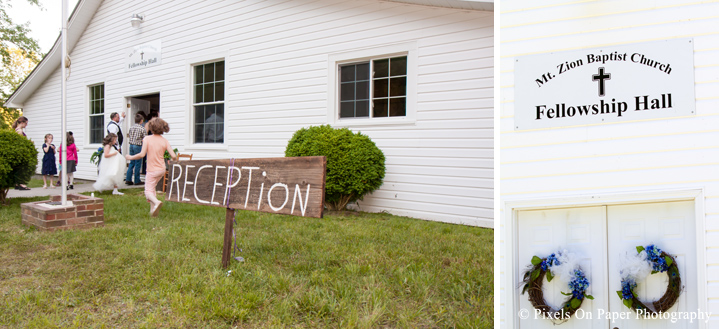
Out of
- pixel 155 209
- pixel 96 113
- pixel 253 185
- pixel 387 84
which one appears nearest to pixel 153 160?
pixel 155 209

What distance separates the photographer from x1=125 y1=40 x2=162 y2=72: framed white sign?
1048 centimetres

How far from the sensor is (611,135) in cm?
221

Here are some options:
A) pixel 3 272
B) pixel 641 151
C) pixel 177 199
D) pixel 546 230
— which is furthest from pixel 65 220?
pixel 641 151

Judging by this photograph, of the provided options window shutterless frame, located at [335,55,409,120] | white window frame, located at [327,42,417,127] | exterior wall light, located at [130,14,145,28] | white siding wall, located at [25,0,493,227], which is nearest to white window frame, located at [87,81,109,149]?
white siding wall, located at [25,0,493,227]

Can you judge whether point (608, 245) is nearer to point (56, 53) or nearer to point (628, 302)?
point (628, 302)

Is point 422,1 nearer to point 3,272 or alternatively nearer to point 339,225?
point 339,225

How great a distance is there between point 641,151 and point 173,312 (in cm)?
278

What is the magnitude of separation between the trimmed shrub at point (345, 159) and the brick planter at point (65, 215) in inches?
103

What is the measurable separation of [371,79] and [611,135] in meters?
5.02

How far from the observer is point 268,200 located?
11.2 feet

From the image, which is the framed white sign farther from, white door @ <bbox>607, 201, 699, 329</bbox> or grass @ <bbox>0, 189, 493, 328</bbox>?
white door @ <bbox>607, 201, 699, 329</bbox>

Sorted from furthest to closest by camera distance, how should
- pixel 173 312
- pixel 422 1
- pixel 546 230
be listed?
pixel 422 1
pixel 173 312
pixel 546 230

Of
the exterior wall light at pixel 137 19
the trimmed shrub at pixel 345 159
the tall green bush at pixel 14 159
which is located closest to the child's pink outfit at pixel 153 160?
the trimmed shrub at pixel 345 159

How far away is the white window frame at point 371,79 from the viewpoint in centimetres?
656
